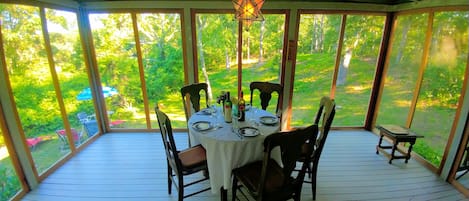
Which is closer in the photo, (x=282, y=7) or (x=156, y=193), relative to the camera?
(x=156, y=193)

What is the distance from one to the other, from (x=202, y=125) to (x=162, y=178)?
104 centimetres

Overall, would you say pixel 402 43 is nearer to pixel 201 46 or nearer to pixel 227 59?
pixel 227 59

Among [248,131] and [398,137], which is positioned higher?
[248,131]

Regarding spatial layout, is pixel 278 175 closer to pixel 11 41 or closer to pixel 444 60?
pixel 444 60

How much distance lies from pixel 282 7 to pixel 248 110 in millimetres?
1935

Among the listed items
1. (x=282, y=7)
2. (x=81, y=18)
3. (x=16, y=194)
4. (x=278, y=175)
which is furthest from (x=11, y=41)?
(x=282, y=7)

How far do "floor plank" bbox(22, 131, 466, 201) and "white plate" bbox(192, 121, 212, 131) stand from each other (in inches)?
32.5

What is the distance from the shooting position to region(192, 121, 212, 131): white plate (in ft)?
7.67

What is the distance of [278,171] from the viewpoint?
7.04ft

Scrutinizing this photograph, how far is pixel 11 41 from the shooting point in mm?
2514

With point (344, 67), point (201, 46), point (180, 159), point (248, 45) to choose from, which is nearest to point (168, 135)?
point (180, 159)

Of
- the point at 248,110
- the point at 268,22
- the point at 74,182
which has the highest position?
the point at 268,22

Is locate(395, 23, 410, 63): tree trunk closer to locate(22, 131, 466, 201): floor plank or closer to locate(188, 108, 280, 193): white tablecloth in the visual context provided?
locate(22, 131, 466, 201): floor plank

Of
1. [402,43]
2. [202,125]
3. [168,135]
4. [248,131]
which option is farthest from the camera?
[402,43]
